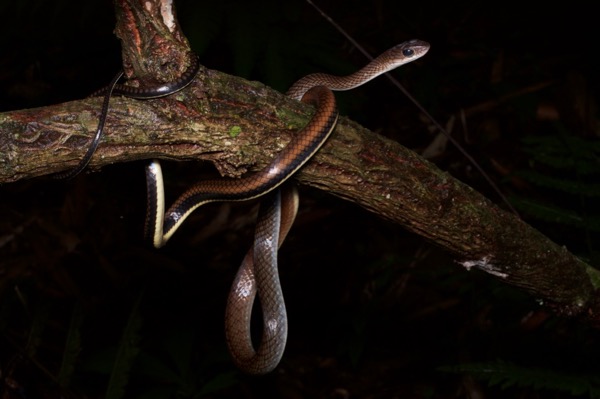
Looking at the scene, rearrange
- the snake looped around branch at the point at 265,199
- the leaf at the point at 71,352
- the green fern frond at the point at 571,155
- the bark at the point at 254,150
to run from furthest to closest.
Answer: the leaf at the point at 71,352 < the green fern frond at the point at 571,155 < the snake looped around branch at the point at 265,199 < the bark at the point at 254,150

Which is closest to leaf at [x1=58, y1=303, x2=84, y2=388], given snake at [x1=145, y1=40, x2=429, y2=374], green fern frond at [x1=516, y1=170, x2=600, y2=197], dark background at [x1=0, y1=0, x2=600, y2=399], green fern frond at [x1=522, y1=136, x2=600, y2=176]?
dark background at [x1=0, y1=0, x2=600, y2=399]

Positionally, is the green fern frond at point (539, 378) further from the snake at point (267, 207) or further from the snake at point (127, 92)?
the snake at point (127, 92)

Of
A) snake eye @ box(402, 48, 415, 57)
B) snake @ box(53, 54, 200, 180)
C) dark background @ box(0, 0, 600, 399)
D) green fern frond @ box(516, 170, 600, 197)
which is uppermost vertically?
snake @ box(53, 54, 200, 180)

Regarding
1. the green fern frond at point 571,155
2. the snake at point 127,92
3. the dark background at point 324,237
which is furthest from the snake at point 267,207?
the green fern frond at point 571,155

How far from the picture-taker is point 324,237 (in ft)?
17.9

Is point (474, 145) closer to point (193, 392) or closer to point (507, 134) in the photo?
point (507, 134)

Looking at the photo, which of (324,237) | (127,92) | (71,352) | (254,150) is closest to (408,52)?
(254,150)

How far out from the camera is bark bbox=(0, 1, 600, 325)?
61.1 inches

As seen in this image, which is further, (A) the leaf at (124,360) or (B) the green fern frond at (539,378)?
(A) the leaf at (124,360)

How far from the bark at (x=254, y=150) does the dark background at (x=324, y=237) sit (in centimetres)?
91

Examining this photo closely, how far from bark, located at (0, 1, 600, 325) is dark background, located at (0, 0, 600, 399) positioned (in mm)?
910

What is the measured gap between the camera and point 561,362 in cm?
348

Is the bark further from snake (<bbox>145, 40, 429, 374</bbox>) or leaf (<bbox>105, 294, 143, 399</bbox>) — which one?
leaf (<bbox>105, 294, 143, 399</bbox>)

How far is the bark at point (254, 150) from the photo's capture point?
1.55 meters
